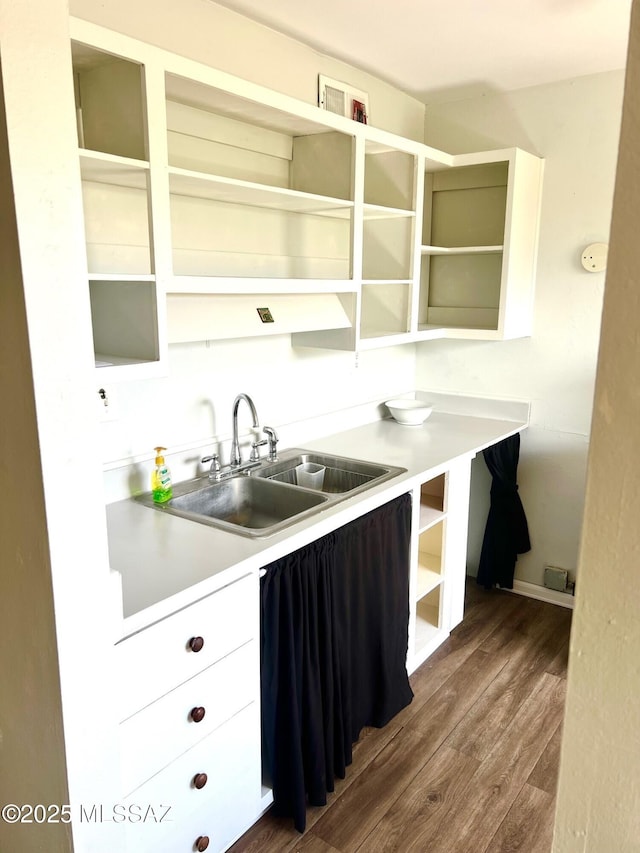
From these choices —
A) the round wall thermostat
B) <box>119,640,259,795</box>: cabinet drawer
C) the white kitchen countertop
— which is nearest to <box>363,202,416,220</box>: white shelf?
the round wall thermostat

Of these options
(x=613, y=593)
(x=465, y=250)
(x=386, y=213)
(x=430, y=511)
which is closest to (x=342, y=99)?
(x=386, y=213)

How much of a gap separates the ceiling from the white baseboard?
2.45 meters

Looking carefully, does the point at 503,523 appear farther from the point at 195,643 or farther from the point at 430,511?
the point at 195,643

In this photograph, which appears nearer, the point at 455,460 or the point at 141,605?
the point at 141,605

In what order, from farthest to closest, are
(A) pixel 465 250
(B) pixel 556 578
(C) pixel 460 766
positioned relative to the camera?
(B) pixel 556 578 < (A) pixel 465 250 < (C) pixel 460 766

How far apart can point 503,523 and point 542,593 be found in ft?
1.43

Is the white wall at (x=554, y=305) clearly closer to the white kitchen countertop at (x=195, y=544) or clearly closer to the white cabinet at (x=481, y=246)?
the white cabinet at (x=481, y=246)

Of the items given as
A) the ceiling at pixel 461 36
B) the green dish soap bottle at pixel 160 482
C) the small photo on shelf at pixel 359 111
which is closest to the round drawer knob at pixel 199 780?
the green dish soap bottle at pixel 160 482

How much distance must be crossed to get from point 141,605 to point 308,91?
209 centimetres

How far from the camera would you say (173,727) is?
1.55m

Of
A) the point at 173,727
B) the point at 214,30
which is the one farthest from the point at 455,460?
the point at 214,30

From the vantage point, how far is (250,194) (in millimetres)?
2127

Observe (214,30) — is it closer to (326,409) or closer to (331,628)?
(326,409)

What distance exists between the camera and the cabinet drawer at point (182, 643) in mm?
1421
